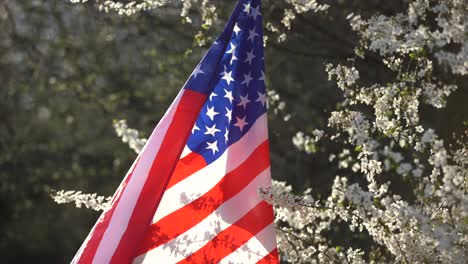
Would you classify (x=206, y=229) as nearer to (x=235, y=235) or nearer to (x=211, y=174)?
(x=235, y=235)

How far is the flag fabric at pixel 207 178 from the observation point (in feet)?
13.1

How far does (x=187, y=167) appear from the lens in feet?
13.5

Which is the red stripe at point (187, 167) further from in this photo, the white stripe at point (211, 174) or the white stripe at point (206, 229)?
the white stripe at point (206, 229)

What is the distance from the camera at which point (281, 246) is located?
4855 mm

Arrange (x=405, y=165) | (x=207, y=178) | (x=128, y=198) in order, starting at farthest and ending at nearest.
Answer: (x=207, y=178) < (x=128, y=198) < (x=405, y=165)

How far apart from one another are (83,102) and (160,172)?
9.18 m

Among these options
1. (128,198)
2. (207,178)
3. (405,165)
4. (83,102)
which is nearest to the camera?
(405,165)

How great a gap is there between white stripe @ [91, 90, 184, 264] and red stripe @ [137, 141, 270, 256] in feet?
0.42

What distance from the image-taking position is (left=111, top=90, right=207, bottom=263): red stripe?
12.9 feet

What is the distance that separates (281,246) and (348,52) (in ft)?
6.21

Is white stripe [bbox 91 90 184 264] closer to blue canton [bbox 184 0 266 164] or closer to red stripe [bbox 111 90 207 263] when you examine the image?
red stripe [bbox 111 90 207 263]

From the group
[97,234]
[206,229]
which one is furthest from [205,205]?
[97,234]

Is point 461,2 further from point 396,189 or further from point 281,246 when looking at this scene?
point 396,189

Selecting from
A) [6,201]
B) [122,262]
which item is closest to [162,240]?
[122,262]
